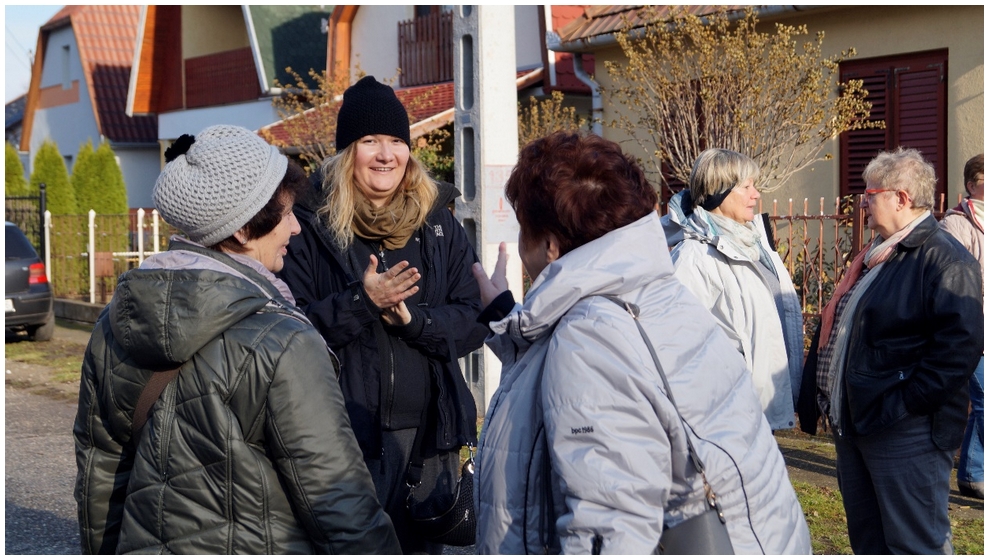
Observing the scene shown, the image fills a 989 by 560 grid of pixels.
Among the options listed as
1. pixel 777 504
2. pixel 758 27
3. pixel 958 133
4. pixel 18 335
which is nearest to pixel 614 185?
pixel 777 504

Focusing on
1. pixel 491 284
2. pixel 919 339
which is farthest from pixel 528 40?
pixel 491 284

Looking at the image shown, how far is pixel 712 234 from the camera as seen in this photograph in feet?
14.9

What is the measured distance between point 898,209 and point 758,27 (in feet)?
28.0

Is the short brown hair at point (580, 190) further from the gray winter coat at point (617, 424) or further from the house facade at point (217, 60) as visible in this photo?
the house facade at point (217, 60)

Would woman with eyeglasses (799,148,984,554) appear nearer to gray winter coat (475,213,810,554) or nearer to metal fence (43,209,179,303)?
gray winter coat (475,213,810,554)

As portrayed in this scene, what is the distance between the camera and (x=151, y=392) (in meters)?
2.27

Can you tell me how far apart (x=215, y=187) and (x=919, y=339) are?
2.66 m

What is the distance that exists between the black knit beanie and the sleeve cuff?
1.04 metres

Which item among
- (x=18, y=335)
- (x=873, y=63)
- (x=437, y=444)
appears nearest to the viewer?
(x=437, y=444)

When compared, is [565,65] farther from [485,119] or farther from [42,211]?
[485,119]

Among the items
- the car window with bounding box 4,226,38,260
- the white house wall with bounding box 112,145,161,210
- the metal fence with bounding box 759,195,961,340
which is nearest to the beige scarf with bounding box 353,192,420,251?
the metal fence with bounding box 759,195,961,340

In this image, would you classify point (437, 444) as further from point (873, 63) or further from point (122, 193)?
point (122, 193)

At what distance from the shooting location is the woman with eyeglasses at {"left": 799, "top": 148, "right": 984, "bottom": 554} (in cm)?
381

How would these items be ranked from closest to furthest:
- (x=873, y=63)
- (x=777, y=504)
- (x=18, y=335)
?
(x=777, y=504)
(x=873, y=63)
(x=18, y=335)
